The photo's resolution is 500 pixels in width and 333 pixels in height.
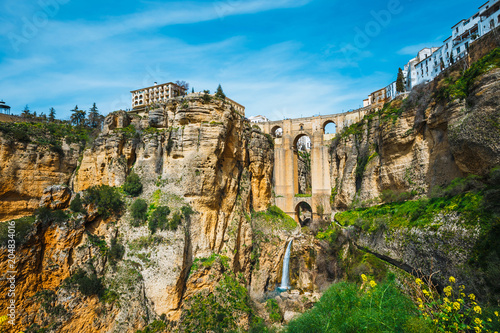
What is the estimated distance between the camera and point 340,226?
29688 millimetres

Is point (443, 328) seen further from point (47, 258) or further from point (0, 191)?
point (0, 191)

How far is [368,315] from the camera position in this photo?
28.5 ft

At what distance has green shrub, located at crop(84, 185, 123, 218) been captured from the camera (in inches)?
873

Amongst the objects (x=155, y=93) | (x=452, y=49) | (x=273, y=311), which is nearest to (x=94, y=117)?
(x=155, y=93)

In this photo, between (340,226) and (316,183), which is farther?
(316,183)

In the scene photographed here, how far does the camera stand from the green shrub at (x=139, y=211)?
74.5 ft

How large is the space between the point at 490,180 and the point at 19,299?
2388 cm

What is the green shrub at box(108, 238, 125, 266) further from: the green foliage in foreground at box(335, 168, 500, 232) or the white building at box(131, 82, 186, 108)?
the white building at box(131, 82, 186, 108)

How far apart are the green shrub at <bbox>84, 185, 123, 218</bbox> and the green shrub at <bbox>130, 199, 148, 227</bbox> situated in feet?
3.74

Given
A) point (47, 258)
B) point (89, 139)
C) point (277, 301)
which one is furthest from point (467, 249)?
point (89, 139)

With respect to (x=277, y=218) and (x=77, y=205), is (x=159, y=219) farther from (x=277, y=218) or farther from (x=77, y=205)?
(x=277, y=218)

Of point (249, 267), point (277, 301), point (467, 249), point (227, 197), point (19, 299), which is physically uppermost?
point (227, 197)

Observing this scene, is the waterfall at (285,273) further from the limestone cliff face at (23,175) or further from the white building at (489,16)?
the white building at (489,16)

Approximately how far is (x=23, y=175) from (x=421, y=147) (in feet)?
94.5
